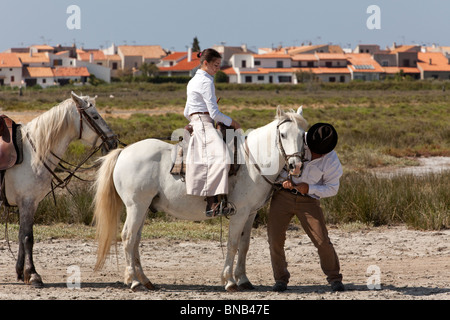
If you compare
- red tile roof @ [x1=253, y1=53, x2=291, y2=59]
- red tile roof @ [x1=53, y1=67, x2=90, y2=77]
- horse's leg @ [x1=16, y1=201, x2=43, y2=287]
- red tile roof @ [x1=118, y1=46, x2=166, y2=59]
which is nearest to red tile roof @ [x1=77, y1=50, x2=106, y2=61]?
red tile roof @ [x1=118, y1=46, x2=166, y2=59]

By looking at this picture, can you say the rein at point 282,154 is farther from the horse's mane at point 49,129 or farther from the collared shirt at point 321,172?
the horse's mane at point 49,129

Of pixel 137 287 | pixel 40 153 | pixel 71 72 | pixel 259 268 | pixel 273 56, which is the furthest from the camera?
pixel 273 56

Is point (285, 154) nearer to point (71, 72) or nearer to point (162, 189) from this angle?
point (162, 189)

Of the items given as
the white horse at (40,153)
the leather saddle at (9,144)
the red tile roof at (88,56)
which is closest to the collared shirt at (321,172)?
the white horse at (40,153)

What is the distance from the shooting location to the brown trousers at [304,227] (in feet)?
24.9

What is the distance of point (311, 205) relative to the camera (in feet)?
25.1

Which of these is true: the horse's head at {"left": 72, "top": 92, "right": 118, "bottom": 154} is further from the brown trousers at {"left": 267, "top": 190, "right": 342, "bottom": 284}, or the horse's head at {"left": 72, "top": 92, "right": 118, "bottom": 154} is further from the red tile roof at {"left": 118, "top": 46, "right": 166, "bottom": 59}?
the red tile roof at {"left": 118, "top": 46, "right": 166, "bottom": 59}

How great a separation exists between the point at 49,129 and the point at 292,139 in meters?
3.00

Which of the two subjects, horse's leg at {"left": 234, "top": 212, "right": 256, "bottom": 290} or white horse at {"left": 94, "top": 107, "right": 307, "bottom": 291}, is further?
horse's leg at {"left": 234, "top": 212, "right": 256, "bottom": 290}

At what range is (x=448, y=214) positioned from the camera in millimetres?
11562

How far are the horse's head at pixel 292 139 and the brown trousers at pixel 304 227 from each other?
0.67 meters

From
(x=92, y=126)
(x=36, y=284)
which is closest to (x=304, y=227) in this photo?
(x=92, y=126)

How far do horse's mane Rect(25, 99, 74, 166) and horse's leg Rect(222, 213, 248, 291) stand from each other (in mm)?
2392

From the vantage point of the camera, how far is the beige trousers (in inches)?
288
